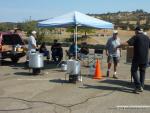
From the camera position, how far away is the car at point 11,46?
808 inches

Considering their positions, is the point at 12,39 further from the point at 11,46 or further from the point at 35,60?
the point at 35,60

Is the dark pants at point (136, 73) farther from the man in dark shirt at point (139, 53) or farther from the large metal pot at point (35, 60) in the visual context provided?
the large metal pot at point (35, 60)

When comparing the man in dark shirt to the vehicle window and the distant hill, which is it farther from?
the distant hill

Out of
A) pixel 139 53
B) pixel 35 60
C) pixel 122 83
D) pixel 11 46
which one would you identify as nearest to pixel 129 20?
pixel 11 46

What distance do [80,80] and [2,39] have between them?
7866 millimetres

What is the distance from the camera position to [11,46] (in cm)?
2091

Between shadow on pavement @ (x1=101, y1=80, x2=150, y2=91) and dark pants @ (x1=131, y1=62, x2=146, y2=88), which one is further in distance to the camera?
shadow on pavement @ (x1=101, y1=80, x2=150, y2=91)

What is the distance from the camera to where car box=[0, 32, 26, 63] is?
67.4 ft

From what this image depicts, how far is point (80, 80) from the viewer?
14.2 m

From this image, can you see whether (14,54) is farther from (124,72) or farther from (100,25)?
(124,72)

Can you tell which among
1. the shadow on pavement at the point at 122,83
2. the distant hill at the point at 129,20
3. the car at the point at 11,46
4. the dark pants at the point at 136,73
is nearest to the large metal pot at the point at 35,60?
the shadow on pavement at the point at 122,83

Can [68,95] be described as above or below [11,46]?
below

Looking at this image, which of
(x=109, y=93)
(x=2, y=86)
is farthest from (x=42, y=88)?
(x=109, y=93)

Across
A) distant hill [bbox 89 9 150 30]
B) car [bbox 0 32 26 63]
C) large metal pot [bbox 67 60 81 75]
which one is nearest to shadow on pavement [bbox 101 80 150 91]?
large metal pot [bbox 67 60 81 75]
